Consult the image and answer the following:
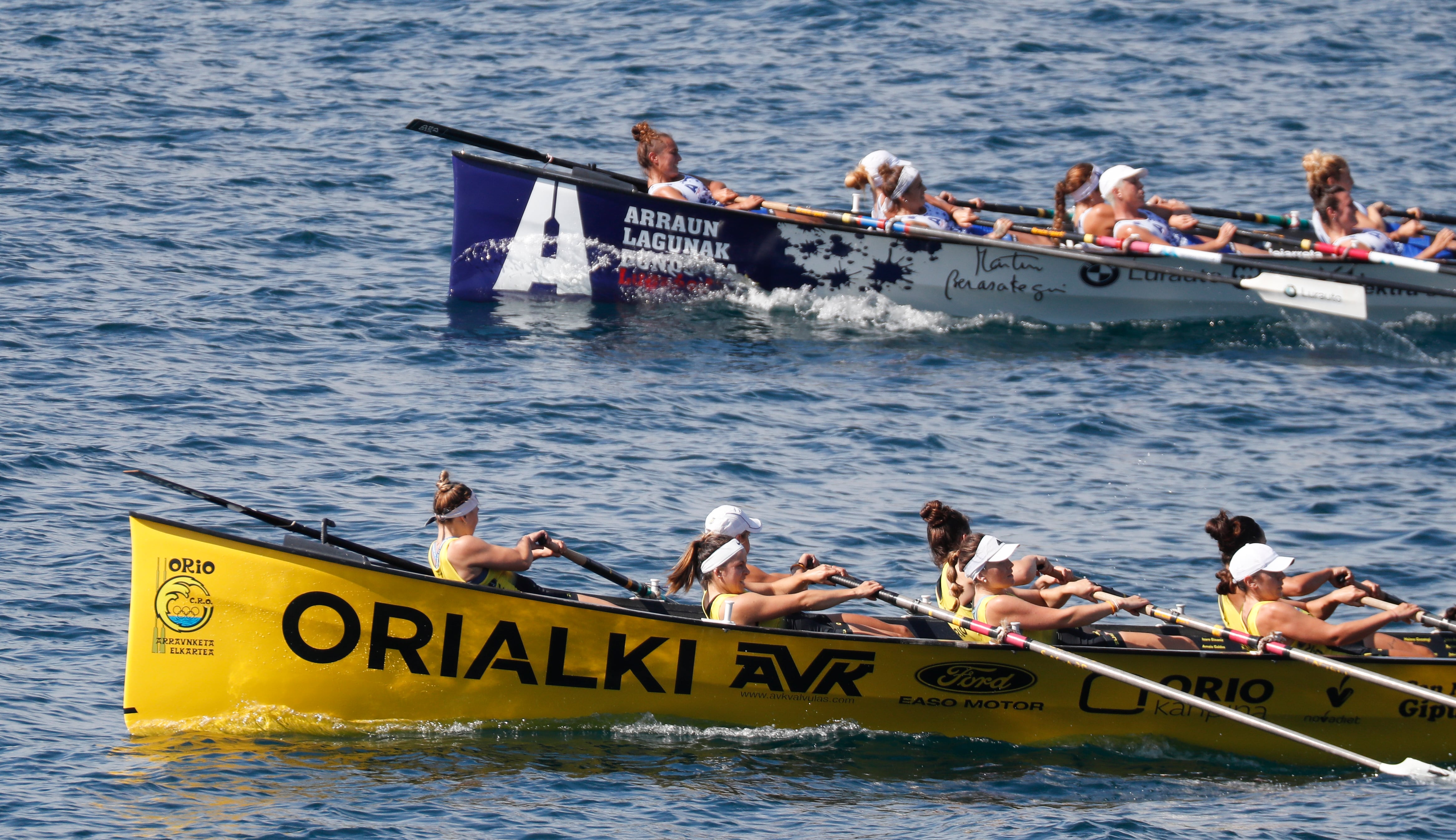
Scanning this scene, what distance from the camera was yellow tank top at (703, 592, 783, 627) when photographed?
1078cm

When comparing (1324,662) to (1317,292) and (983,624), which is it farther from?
(1317,292)

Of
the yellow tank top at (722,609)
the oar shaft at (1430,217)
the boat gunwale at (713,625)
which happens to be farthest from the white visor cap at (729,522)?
the oar shaft at (1430,217)

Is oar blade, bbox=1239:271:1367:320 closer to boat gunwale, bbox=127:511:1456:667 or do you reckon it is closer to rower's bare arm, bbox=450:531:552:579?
boat gunwale, bbox=127:511:1456:667

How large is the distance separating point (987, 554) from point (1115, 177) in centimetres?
832

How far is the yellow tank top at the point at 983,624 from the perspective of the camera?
10875mm

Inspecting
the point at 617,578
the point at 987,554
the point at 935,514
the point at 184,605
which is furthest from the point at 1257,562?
the point at 184,605

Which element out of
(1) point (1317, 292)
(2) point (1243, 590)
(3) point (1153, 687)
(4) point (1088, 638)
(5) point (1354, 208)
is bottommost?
(3) point (1153, 687)

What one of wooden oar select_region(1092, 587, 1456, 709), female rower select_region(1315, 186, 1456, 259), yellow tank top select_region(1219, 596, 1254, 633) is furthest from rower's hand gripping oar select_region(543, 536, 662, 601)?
female rower select_region(1315, 186, 1456, 259)

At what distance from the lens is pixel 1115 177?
1811 cm

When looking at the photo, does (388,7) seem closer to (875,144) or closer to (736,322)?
(875,144)

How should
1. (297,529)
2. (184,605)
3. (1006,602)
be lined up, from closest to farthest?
(184,605) → (297,529) → (1006,602)

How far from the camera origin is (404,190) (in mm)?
23188

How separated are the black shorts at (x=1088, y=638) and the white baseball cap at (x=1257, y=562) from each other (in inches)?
34.8

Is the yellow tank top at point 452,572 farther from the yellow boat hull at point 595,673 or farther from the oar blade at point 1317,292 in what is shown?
the oar blade at point 1317,292
